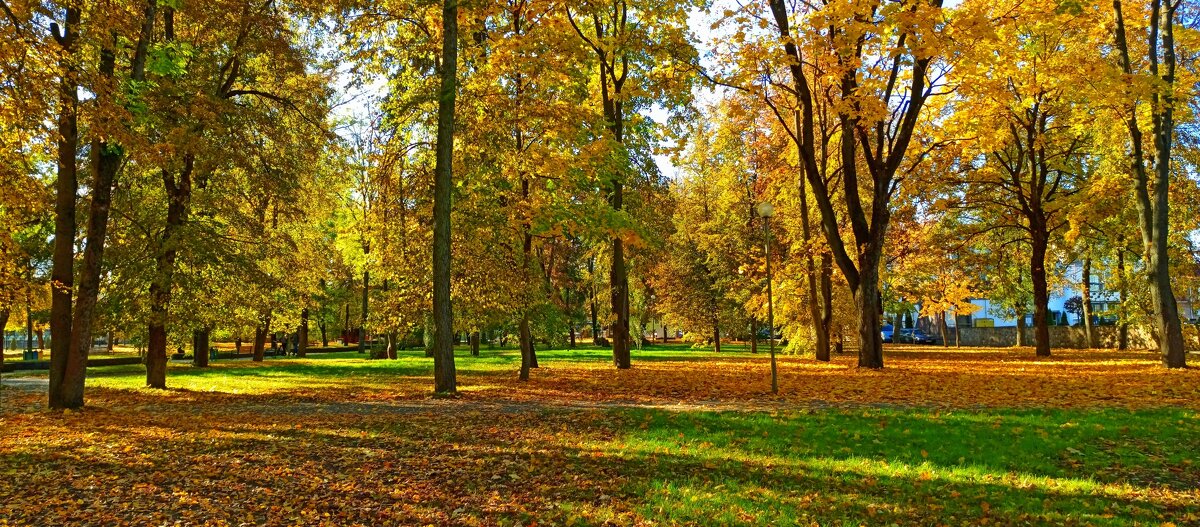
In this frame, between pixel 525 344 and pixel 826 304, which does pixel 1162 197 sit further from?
pixel 525 344

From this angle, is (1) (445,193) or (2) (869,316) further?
(2) (869,316)

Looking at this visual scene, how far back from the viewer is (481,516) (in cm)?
473

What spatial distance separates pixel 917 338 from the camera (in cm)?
6212

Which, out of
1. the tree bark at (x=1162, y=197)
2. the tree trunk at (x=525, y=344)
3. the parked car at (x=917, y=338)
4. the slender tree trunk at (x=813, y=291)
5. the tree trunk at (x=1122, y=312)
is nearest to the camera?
the tree bark at (x=1162, y=197)

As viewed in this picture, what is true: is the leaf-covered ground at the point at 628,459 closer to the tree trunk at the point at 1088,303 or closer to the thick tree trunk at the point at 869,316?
the thick tree trunk at the point at 869,316

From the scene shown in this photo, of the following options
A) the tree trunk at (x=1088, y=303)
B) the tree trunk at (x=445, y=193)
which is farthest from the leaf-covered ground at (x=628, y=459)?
the tree trunk at (x=1088, y=303)

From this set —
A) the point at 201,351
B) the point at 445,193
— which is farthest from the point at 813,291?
the point at 201,351

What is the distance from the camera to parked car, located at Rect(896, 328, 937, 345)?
59188 millimetres

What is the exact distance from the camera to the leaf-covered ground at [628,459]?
15.8 ft

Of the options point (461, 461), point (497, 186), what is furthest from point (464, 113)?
point (461, 461)

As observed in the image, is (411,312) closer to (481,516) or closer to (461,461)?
(461,461)

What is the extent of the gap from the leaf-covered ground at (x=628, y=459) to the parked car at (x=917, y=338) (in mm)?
51171

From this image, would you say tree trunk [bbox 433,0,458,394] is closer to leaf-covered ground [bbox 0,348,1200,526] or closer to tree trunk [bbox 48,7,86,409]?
leaf-covered ground [bbox 0,348,1200,526]

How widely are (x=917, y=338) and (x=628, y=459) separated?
63.4 meters
